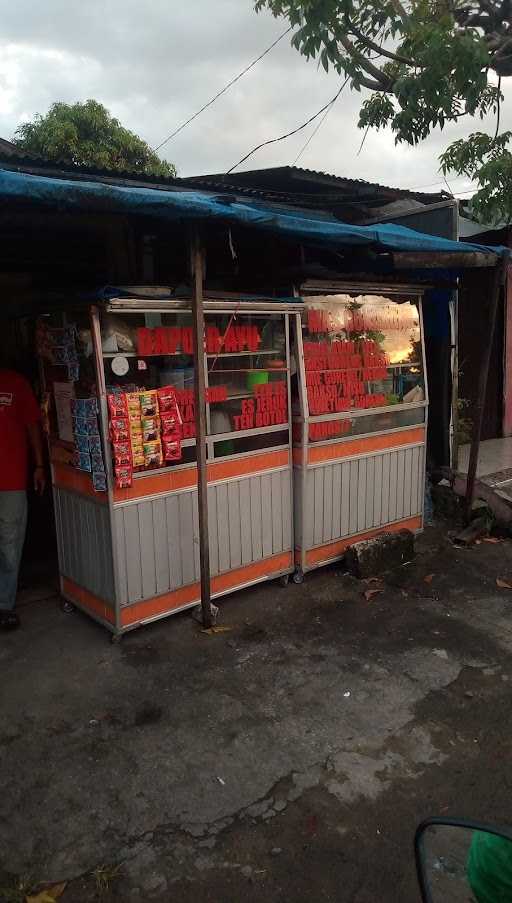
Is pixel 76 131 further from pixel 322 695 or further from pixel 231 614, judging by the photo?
pixel 322 695

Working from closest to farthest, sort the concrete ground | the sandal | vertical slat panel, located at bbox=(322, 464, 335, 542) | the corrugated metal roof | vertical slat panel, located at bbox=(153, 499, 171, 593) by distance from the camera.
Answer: the concrete ground
vertical slat panel, located at bbox=(153, 499, 171, 593)
the sandal
vertical slat panel, located at bbox=(322, 464, 335, 542)
the corrugated metal roof

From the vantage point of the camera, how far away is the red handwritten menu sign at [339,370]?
201 inches

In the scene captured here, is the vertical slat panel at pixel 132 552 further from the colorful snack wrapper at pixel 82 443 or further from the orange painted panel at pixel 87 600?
the colorful snack wrapper at pixel 82 443

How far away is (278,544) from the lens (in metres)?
5.13

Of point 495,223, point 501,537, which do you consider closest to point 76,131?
point 495,223

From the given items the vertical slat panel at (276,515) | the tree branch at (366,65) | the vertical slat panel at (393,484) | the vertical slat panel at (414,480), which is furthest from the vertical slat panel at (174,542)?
the tree branch at (366,65)

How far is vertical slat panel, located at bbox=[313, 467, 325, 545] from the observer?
523 cm

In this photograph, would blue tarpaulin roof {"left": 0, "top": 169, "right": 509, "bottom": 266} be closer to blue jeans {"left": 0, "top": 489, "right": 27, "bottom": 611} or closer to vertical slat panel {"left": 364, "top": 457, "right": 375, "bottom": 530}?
vertical slat panel {"left": 364, "top": 457, "right": 375, "bottom": 530}

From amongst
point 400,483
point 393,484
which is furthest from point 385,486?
point 400,483

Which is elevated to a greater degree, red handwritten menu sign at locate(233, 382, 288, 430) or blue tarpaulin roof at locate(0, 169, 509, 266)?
blue tarpaulin roof at locate(0, 169, 509, 266)

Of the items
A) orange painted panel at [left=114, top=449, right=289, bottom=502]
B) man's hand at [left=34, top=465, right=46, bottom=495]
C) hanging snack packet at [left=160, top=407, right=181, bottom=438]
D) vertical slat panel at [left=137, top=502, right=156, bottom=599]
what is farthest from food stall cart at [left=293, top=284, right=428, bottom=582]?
man's hand at [left=34, top=465, right=46, bottom=495]

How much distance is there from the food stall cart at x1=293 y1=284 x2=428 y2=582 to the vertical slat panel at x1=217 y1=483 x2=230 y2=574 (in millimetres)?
760

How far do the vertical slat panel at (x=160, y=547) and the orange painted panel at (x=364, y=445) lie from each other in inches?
56.8

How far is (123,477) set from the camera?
404 cm
